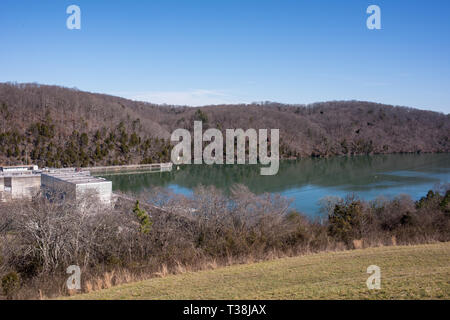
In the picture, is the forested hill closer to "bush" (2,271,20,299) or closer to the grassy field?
"bush" (2,271,20,299)

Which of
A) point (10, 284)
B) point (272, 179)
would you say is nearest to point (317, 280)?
point (10, 284)

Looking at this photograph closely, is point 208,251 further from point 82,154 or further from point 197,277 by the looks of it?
point 82,154

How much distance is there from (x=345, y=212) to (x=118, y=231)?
12251 mm

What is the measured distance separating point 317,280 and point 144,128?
76524 millimetres

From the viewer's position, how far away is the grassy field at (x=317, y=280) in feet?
22.1

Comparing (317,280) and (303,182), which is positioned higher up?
(317,280)

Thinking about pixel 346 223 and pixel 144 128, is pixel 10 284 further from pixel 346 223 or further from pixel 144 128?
pixel 144 128

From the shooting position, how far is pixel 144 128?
3211 inches

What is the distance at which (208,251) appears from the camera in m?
12.5

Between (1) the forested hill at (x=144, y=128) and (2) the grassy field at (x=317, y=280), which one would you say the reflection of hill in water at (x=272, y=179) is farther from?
(2) the grassy field at (x=317, y=280)

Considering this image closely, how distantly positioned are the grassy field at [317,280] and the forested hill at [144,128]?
5812 centimetres
